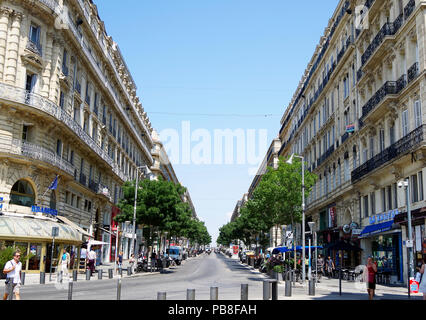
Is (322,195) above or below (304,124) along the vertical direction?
below

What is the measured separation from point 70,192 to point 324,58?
30413mm

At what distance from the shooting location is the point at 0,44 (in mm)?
30516

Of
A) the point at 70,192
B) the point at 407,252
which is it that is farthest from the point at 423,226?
the point at 70,192

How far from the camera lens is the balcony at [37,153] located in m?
30.5

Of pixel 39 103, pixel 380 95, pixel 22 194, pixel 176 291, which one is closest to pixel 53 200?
pixel 22 194

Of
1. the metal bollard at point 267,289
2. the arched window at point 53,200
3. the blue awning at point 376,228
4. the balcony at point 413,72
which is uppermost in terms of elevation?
the balcony at point 413,72

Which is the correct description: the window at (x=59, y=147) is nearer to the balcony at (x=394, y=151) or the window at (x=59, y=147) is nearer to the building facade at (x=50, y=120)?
the building facade at (x=50, y=120)

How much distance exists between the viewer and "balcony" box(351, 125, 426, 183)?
2631 cm

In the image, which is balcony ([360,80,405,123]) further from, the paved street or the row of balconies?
the paved street

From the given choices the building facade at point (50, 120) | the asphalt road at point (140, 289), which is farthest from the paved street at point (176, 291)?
the building facade at point (50, 120)

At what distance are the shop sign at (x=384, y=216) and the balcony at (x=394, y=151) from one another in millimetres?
3209

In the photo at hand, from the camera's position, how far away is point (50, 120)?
108 ft

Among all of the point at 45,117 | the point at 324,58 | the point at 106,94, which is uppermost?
the point at 324,58
